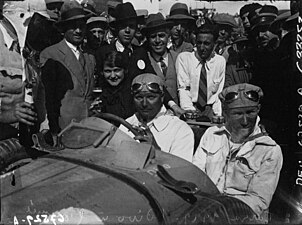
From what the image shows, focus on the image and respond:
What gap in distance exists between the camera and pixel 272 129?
12.3ft

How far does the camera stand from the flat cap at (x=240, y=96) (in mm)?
3630

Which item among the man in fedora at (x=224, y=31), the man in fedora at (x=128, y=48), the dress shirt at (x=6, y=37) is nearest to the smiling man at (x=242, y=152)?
the man in fedora at (x=224, y=31)

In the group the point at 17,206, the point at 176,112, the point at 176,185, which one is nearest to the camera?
the point at 17,206

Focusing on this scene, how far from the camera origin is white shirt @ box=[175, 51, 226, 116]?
12.1 ft

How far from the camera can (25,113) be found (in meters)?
3.41

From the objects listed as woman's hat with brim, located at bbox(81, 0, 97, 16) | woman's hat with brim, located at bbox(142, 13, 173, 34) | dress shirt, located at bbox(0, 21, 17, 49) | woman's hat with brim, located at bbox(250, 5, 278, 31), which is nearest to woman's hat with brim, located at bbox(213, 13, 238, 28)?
woman's hat with brim, located at bbox(250, 5, 278, 31)

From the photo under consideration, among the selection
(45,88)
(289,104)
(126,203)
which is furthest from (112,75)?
(289,104)

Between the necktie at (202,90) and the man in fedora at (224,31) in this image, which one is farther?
the necktie at (202,90)

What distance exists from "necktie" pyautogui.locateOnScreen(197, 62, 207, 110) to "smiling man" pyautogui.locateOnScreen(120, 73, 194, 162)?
22cm

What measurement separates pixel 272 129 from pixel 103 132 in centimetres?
115

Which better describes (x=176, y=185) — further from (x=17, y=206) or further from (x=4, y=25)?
(x=4, y=25)

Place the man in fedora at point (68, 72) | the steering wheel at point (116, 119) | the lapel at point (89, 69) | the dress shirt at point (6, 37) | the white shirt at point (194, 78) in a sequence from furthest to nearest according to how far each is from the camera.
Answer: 1. the white shirt at point (194, 78)
2. the lapel at point (89, 69)
3. the man in fedora at point (68, 72)
4. the dress shirt at point (6, 37)
5. the steering wheel at point (116, 119)

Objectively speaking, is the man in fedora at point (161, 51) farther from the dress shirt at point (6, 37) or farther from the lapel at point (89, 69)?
the dress shirt at point (6, 37)

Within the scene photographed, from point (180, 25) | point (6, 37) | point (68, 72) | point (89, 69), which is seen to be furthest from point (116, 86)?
point (6, 37)
